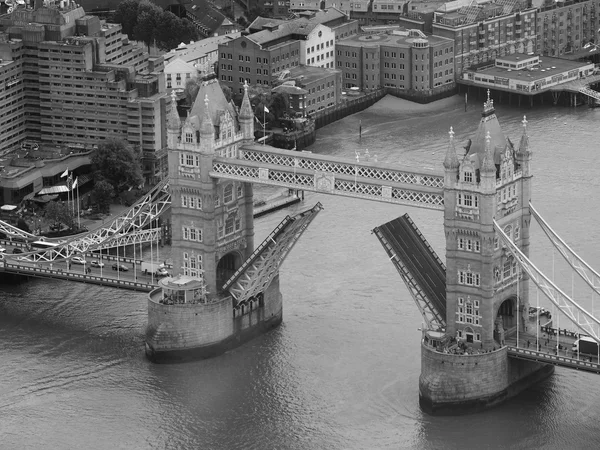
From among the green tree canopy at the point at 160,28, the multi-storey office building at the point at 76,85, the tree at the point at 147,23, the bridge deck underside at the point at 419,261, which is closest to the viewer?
the bridge deck underside at the point at 419,261

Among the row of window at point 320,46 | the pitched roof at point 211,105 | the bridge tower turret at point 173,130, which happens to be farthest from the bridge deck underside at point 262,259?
the row of window at point 320,46

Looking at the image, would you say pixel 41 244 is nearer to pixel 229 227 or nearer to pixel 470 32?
pixel 229 227

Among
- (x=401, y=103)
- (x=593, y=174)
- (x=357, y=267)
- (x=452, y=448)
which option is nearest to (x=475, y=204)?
(x=452, y=448)

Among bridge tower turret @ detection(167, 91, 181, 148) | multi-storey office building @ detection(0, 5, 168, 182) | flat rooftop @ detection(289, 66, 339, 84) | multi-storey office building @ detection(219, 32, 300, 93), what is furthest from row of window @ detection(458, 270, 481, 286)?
multi-storey office building @ detection(219, 32, 300, 93)

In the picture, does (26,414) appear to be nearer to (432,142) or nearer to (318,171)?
(318,171)

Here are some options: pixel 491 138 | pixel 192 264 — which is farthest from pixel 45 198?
pixel 491 138

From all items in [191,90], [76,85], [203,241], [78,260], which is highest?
[203,241]

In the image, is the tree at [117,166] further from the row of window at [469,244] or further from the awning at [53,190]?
the row of window at [469,244]
